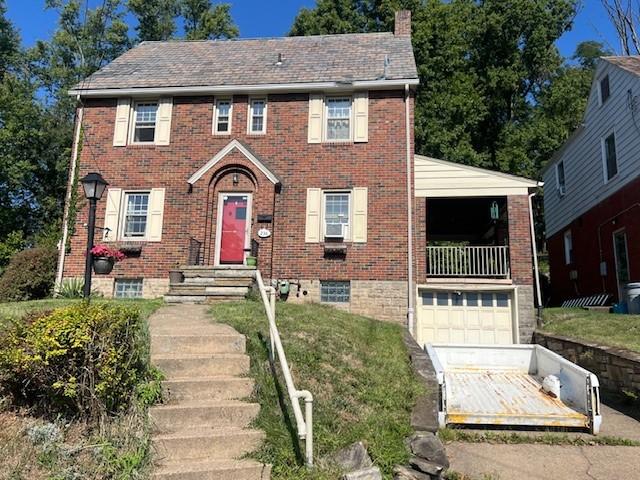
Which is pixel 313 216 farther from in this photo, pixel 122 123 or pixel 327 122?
pixel 122 123

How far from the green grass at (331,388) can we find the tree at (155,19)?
2909 centimetres

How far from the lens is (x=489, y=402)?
6.87 m

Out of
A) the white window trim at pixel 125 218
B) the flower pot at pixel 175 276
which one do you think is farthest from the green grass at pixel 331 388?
the white window trim at pixel 125 218

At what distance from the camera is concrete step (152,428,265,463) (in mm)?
4340

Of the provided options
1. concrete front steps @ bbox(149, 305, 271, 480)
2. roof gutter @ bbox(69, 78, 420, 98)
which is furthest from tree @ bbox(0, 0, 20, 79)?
concrete front steps @ bbox(149, 305, 271, 480)

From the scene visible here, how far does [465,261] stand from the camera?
47.6 ft

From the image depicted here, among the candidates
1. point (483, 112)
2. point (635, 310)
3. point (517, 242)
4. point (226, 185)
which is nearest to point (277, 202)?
point (226, 185)

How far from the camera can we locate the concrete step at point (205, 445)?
14.2ft

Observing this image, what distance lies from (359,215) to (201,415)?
30.8 feet

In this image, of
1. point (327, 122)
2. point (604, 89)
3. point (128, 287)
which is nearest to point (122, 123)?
point (128, 287)

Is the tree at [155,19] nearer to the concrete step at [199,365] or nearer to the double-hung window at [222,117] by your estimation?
the double-hung window at [222,117]

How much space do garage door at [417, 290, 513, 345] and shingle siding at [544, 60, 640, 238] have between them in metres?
5.43

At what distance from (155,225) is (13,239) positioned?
10.7 metres

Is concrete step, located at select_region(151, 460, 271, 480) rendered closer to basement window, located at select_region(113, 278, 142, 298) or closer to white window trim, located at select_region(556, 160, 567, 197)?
basement window, located at select_region(113, 278, 142, 298)
